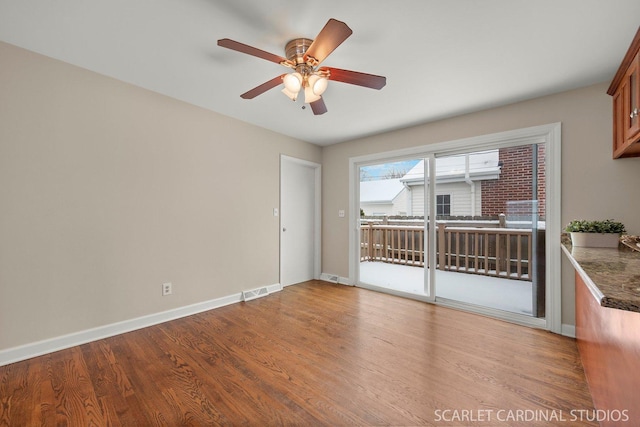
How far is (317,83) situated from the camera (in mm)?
1902

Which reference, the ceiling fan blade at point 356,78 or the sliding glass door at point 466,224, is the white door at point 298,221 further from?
the ceiling fan blade at point 356,78

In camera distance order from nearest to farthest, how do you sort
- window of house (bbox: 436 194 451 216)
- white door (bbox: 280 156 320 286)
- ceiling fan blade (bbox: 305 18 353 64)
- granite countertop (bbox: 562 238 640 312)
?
1. granite countertop (bbox: 562 238 640 312)
2. ceiling fan blade (bbox: 305 18 353 64)
3. window of house (bbox: 436 194 451 216)
4. white door (bbox: 280 156 320 286)

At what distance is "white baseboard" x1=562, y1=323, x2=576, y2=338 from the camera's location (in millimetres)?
2468

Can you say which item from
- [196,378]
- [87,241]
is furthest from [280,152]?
[196,378]

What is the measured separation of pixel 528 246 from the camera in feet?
9.57

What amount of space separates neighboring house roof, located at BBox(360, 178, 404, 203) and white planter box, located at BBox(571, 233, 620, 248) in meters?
2.03

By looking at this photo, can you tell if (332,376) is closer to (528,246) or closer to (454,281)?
(454,281)

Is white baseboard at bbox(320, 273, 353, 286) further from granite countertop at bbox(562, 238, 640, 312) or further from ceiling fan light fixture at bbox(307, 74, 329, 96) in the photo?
ceiling fan light fixture at bbox(307, 74, 329, 96)

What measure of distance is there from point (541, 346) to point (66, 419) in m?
3.51

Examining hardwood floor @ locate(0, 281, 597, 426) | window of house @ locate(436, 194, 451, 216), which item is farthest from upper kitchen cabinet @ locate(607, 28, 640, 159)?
hardwood floor @ locate(0, 281, 597, 426)

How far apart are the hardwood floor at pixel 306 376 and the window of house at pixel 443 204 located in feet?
4.43

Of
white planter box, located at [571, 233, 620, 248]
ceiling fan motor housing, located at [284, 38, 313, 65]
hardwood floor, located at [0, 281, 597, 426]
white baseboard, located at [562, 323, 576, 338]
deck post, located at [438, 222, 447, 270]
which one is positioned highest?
ceiling fan motor housing, located at [284, 38, 313, 65]

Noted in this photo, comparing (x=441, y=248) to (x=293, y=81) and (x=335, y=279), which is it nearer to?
(x=335, y=279)

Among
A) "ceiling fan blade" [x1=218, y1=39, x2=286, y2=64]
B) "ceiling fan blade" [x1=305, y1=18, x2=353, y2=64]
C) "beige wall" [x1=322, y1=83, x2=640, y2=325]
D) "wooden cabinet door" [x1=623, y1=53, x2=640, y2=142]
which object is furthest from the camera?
"beige wall" [x1=322, y1=83, x2=640, y2=325]
